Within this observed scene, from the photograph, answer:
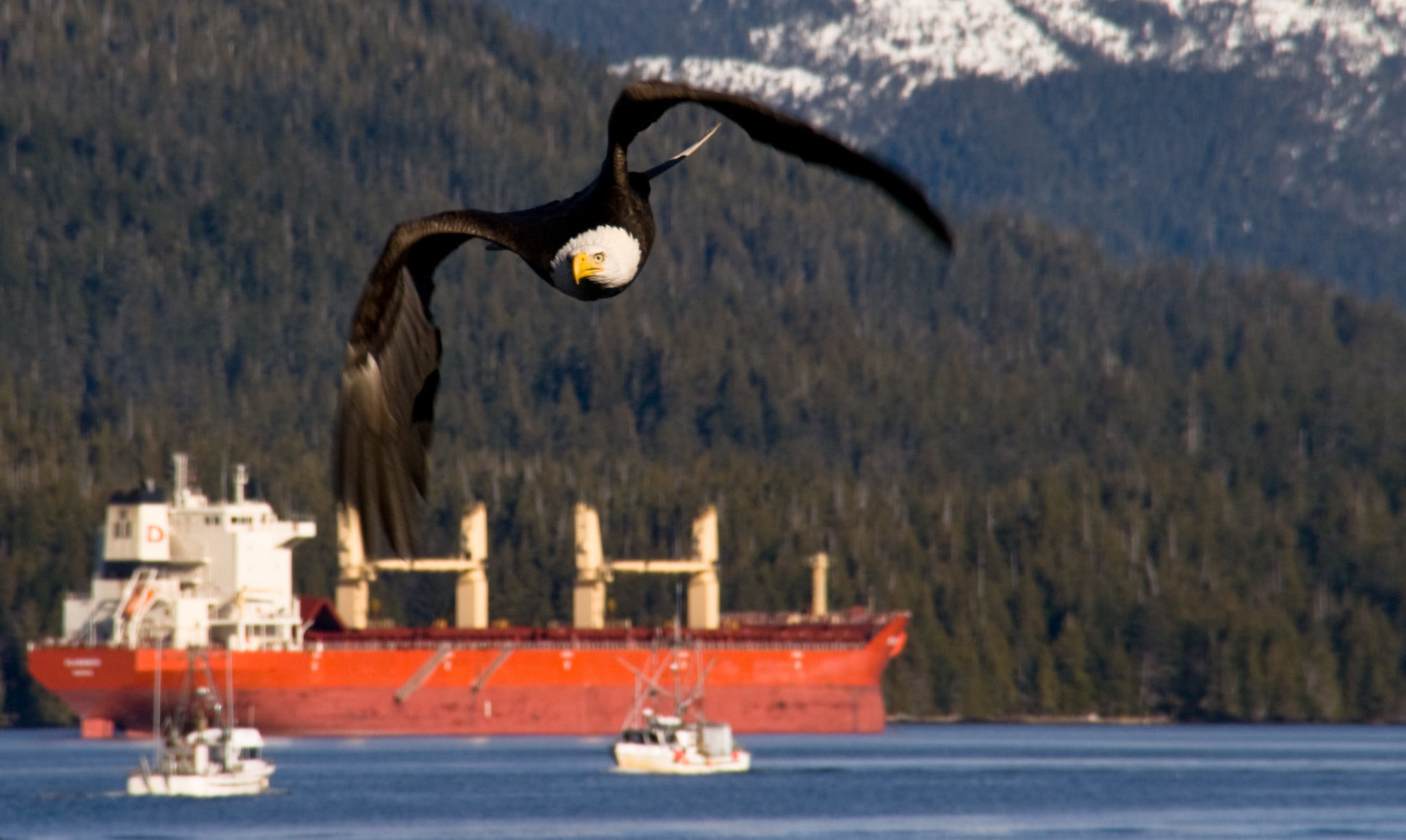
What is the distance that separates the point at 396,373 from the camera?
1094 centimetres

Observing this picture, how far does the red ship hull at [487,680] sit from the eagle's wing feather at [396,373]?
7602cm

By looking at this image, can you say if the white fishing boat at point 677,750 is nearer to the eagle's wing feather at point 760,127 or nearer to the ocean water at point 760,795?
the ocean water at point 760,795

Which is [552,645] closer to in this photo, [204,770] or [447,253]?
[204,770]

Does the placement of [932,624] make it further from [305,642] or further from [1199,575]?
[305,642]

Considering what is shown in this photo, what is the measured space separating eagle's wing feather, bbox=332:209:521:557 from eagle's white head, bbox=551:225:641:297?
0.63 meters

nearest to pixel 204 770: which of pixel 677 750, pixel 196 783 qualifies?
pixel 196 783

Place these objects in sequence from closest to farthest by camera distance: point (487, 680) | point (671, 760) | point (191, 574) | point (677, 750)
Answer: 1. point (671, 760)
2. point (677, 750)
3. point (191, 574)
4. point (487, 680)

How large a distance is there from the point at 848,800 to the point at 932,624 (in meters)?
70.3

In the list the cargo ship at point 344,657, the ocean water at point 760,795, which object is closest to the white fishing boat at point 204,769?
the ocean water at point 760,795

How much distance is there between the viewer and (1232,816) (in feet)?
208

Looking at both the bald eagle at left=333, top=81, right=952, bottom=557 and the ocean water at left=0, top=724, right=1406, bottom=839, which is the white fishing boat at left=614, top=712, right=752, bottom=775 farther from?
the bald eagle at left=333, top=81, right=952, bottom=557

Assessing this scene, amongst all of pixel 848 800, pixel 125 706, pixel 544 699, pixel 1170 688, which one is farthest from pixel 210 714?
pixel 1170 688

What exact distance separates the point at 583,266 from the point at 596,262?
0.18 feet

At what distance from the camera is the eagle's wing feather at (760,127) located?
30.5 ft
